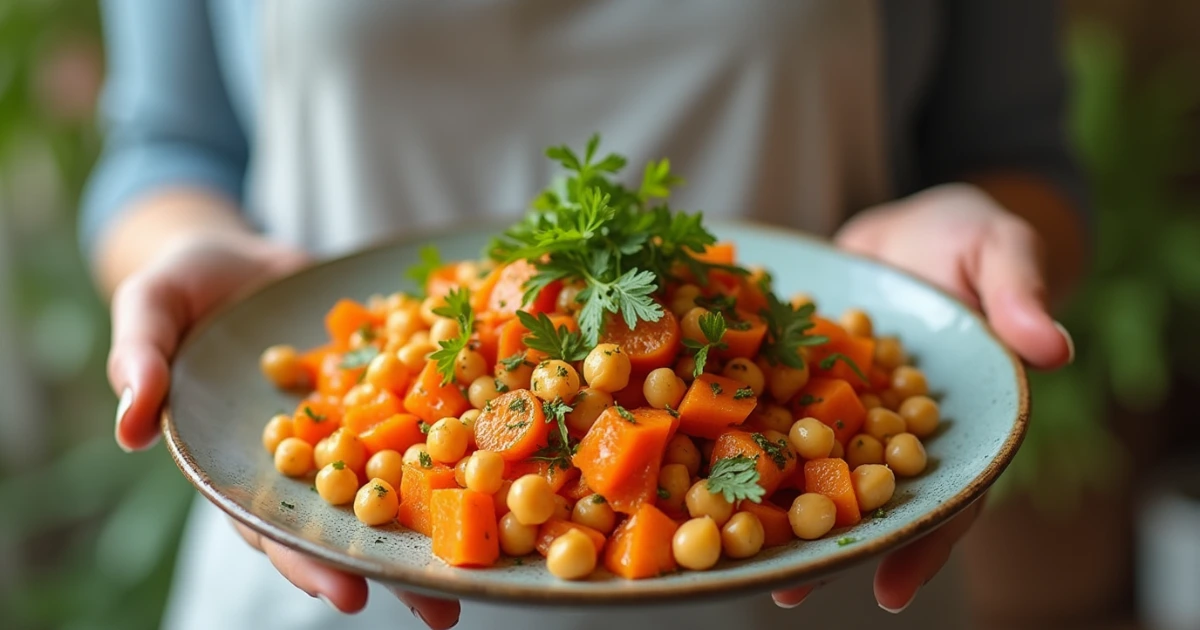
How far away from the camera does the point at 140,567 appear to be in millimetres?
3207

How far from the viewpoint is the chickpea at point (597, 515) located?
4.43ft

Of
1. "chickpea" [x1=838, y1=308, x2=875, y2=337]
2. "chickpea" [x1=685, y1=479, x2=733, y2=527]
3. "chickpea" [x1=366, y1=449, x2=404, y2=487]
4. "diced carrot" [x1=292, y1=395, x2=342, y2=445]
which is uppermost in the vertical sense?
"chickpea" [x1=838, y1=308, x2=875, y2=337]

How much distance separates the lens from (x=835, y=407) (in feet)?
5.02

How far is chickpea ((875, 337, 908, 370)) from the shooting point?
1729 millimetres

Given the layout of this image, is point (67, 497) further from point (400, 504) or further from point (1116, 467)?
point (1116, 467)

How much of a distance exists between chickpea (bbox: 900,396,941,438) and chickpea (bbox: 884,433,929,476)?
9 cm

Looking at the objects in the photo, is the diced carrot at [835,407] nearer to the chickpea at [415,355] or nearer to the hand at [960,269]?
the hand at [960,269]

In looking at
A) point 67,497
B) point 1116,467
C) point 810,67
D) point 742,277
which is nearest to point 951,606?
point 742,277

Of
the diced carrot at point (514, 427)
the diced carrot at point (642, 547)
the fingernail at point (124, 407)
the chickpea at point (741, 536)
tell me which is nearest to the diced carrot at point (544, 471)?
the diced carrot at point (514, 427)

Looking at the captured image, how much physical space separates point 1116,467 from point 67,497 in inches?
142

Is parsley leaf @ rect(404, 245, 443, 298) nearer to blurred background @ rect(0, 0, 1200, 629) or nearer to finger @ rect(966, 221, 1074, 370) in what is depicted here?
finger @ rect(966, 221, 1074, 370)

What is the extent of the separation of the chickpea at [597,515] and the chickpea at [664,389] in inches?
6.3

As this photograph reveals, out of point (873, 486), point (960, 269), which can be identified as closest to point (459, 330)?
point (873, 486)

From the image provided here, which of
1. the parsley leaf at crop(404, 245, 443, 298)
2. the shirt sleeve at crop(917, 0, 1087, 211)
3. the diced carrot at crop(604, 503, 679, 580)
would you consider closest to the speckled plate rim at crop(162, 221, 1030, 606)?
the diced carrot at crop(604, 503, 679, 580)
